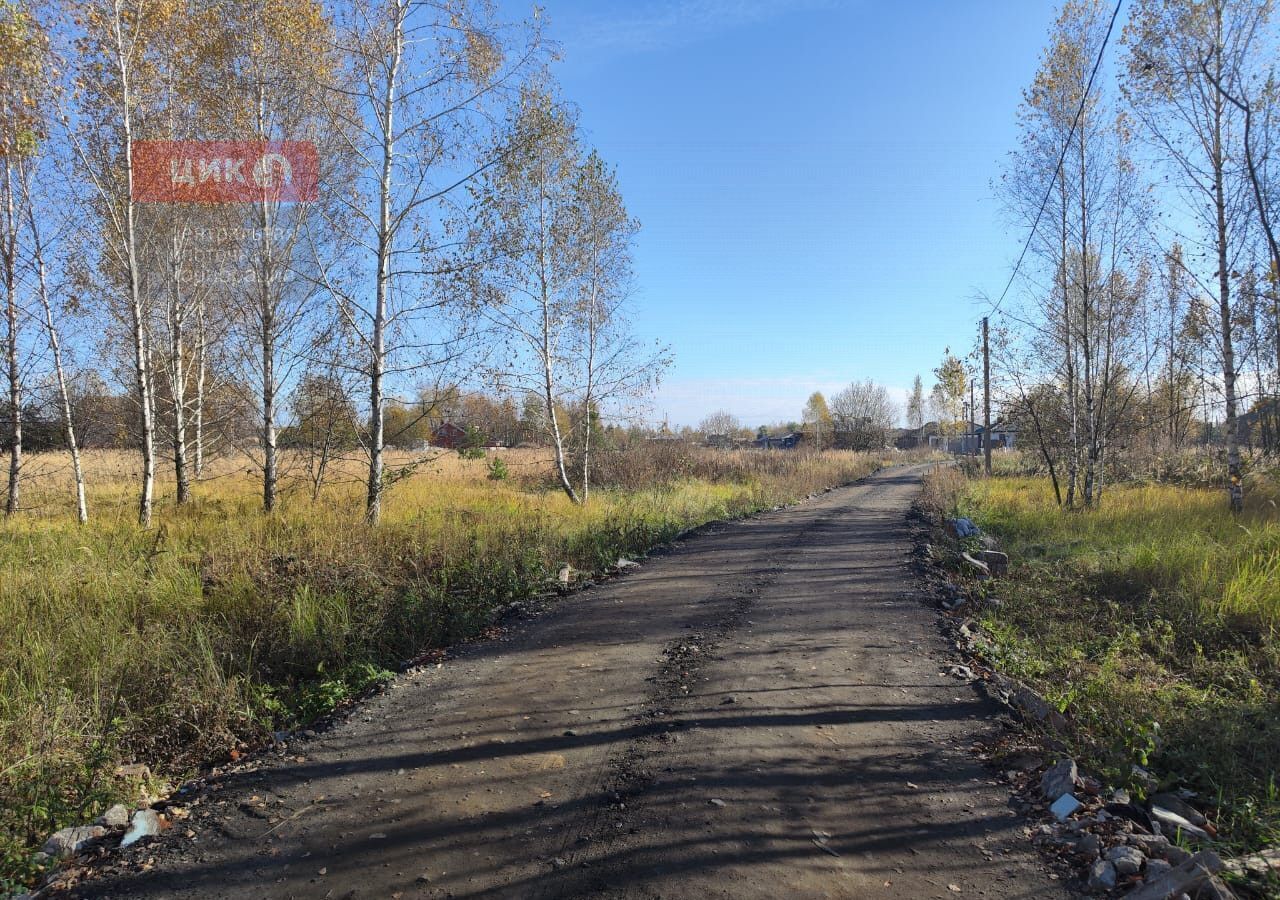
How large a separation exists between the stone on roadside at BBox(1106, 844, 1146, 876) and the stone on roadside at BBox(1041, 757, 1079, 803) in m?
0.47

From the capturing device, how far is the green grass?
3684 millimetres

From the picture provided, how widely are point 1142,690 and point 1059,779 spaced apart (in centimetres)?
194

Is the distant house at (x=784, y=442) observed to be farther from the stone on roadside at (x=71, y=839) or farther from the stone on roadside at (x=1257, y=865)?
the stone on roadside at (x=71, y=839)

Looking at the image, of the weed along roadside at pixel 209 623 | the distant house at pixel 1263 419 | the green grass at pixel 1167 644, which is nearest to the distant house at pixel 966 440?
the distant house at pixel 1263 419

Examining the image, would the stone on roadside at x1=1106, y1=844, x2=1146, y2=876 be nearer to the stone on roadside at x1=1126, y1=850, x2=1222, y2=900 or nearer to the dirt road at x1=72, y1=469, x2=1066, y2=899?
the stone on roadside at x1=1126, y1=850, x2=1222, y2=900

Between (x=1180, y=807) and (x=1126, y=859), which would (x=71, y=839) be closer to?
(x=1126, y=859)

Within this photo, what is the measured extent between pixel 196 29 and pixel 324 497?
8854mm

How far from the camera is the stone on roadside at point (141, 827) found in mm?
3062

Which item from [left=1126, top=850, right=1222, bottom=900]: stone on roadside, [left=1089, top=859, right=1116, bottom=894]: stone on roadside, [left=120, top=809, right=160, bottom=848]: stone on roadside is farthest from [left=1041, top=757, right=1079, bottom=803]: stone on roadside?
[left=120, top=809, right=160, bottom=848]: stone on roadside

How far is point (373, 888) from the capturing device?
267cm

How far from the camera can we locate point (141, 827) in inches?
123

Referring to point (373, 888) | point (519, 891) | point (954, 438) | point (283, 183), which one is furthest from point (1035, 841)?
point (954, 438)

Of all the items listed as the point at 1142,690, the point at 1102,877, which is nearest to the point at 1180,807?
the point at 1102,877

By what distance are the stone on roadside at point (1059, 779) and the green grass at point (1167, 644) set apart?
0.32 metres
